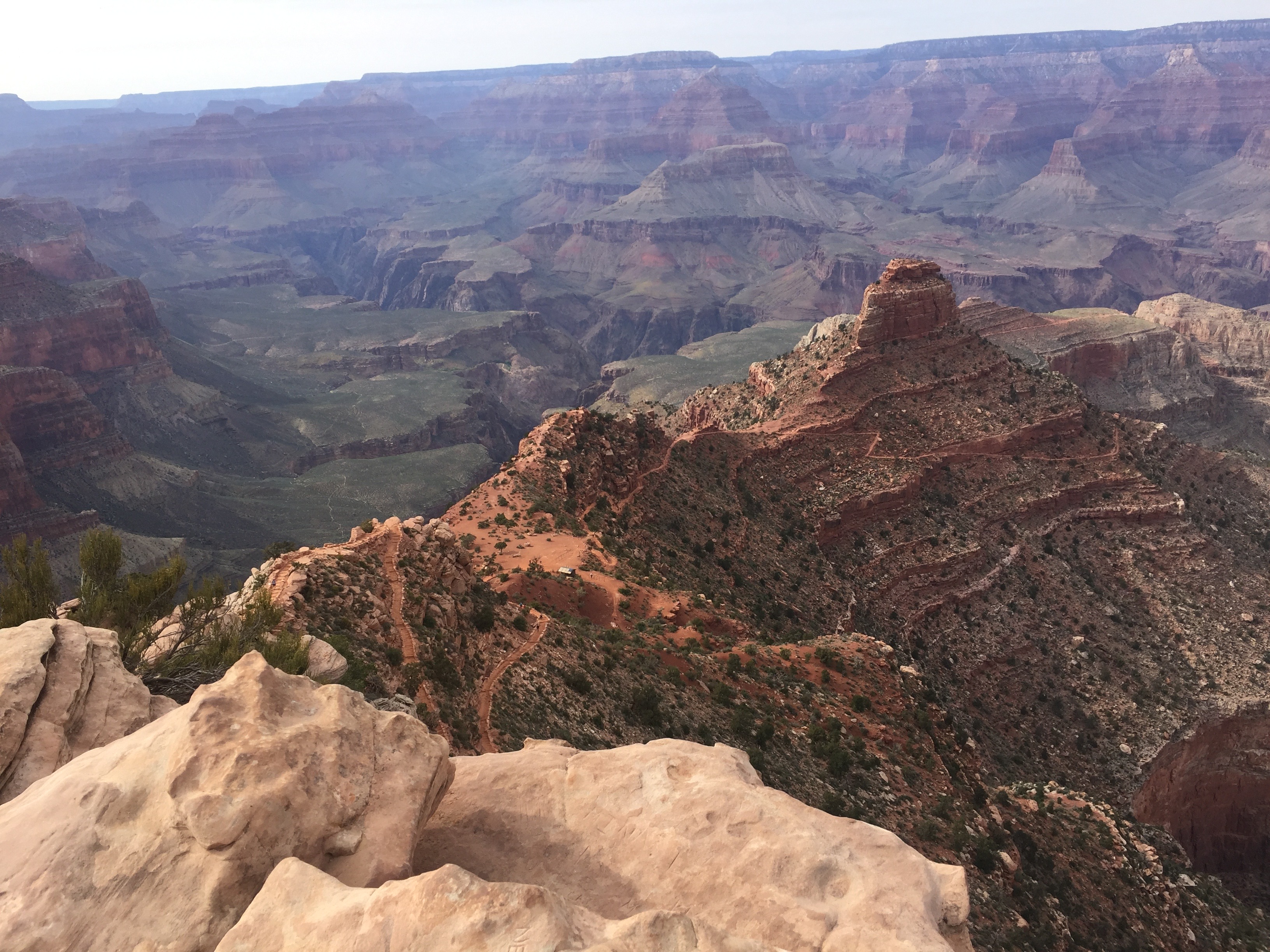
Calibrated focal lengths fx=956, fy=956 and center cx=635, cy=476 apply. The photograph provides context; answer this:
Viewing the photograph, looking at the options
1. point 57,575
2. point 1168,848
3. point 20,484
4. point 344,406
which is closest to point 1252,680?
point 1168,848

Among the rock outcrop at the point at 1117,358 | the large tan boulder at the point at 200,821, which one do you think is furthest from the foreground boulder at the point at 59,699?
the rock outcrop at the point at 1117,358

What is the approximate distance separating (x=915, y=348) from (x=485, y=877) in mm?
60293

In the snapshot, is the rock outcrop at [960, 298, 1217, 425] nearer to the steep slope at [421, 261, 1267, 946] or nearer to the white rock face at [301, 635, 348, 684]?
the steep slope at [421, 261, 1267, 946]

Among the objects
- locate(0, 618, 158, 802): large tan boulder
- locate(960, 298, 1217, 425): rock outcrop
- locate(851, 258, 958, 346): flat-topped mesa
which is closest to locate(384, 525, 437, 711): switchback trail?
locate(0, 618, 158, 802): large tan boulder

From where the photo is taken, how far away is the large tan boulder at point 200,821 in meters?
13.7

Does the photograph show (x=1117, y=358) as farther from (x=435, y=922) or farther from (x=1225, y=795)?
(x=435, y=922)

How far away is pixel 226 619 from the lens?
88.2 feet

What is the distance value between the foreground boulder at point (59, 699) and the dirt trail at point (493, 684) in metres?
9.01

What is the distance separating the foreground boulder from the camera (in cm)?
1700

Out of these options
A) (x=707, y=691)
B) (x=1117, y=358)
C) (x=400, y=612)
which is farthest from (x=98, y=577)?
(x=1117, y=358)

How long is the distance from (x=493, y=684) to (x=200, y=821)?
59.3 feet

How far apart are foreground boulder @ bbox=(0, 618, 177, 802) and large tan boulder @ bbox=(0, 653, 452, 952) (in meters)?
1.86

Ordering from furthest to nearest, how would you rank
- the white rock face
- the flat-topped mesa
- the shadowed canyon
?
1. the flat-topped mesa
2. the white rock face
3. the shadowed canyon

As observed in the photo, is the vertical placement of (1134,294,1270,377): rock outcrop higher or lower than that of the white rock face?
lower
